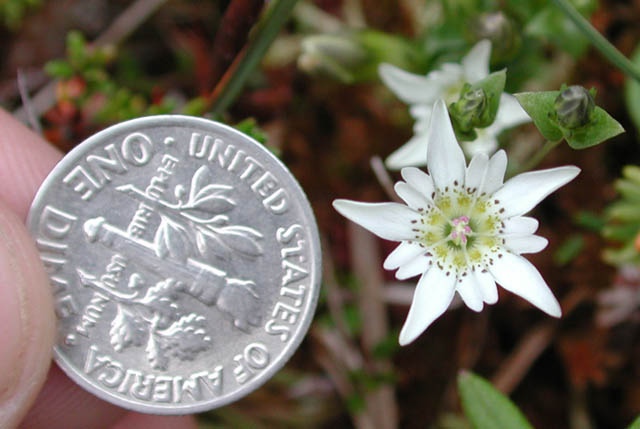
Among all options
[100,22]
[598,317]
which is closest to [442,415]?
[598,317]

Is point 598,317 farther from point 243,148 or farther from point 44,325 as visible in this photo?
point 44,325

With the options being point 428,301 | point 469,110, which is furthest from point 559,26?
point 428,301

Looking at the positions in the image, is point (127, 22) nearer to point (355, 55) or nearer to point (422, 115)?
point (355, 55)

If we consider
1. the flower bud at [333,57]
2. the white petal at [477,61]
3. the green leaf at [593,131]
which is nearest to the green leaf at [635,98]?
the white petal at [477,61]

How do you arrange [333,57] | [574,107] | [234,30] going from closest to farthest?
[574,107], [234,30], [333,57]

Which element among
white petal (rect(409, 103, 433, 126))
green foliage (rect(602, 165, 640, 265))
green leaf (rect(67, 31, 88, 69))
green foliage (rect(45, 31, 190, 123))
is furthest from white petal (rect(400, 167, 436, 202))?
green leaf (rect(67, 31, 88, 69))

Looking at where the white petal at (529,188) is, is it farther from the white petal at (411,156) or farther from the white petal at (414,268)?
the white petal at (411,156)
